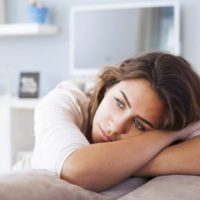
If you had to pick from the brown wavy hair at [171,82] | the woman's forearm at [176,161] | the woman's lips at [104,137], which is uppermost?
the brown wavy hair at [171,82]

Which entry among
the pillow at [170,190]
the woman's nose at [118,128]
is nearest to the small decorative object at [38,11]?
the woman's nose at [118,128]

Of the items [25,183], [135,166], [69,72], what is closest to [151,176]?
[135,166]

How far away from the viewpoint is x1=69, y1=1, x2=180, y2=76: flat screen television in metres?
2.96

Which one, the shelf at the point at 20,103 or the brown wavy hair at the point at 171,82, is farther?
the shelf at the point at 20,103

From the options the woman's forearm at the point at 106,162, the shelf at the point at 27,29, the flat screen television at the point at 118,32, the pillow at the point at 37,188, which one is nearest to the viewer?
the pillow at the point at 37,188

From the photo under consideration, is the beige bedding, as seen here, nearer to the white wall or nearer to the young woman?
the young woman

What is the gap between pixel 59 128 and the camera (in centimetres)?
110

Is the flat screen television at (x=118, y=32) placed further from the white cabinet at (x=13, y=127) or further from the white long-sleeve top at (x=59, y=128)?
the white long-sleeve top at (x=59, y=128)

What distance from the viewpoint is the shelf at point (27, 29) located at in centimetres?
321

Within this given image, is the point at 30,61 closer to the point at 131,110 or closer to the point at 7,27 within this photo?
the point at 7,27

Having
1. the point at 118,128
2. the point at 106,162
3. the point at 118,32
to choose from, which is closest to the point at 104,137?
the point at 118,128

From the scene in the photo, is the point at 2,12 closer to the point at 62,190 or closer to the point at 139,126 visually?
the point at 139,126

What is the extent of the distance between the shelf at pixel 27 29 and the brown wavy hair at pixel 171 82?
206cm

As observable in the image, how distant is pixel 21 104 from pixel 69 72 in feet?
1.40
